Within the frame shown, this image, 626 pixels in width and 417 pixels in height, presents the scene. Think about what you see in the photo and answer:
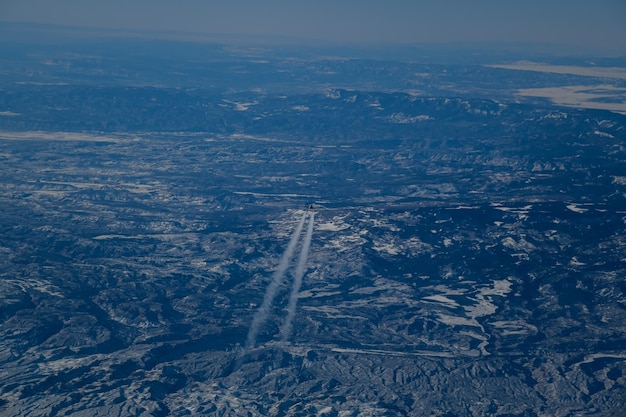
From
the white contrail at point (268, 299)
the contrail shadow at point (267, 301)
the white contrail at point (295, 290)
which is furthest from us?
the white contrail at point (295, 290)

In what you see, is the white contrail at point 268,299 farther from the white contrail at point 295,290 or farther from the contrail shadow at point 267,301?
the white contrail at point 295,290

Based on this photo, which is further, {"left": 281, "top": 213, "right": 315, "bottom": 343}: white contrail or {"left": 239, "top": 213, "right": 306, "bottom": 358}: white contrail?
{"left": 281, "top": 213, "right": 315, "bottom": 343}: white contrail

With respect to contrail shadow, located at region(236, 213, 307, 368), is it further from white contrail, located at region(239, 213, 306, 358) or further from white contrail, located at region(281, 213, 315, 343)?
white contrail, located at region(281, 213, 315, 343)

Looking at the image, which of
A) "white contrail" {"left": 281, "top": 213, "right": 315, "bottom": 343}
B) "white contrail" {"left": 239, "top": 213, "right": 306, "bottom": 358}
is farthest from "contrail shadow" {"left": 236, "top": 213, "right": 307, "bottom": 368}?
"white contrail" {"left": 281, "top": 213, "right": 315, "bottom": 343}

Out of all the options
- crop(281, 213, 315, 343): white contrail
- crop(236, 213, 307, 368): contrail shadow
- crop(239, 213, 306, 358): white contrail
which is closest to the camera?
crop(236, 213, 307, 368): contrail shadow

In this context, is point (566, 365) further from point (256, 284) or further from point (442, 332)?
point (256, 284)

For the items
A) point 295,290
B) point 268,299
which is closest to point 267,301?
point 268,299

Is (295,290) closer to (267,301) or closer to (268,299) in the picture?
(268,299)

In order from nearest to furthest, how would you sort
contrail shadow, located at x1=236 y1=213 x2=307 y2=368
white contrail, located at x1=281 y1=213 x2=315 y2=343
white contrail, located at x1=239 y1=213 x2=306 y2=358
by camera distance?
contrail shadow, located at x1=236 y1=213 x2=307 y2=368 → white contrail, located at x1=239 y1=213 x2=306 y2=358 → white contrail, located at x1=281 y1=213 x2=315 y2=343

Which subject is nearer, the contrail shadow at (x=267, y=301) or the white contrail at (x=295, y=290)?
the contrail shadow at (x=267, y=301)

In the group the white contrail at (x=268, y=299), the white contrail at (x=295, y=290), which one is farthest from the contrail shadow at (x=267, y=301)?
the white contrail at (x=295, y=290)

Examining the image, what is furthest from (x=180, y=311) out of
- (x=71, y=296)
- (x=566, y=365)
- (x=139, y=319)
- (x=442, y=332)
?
(x=566, y=365)

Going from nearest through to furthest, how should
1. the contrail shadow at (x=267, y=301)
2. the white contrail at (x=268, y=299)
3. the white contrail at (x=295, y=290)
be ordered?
the contrail shadow at (x=267, y=301)
the white contrail at (x=268, y=299)
the white contrail at (x=295, y=290)
